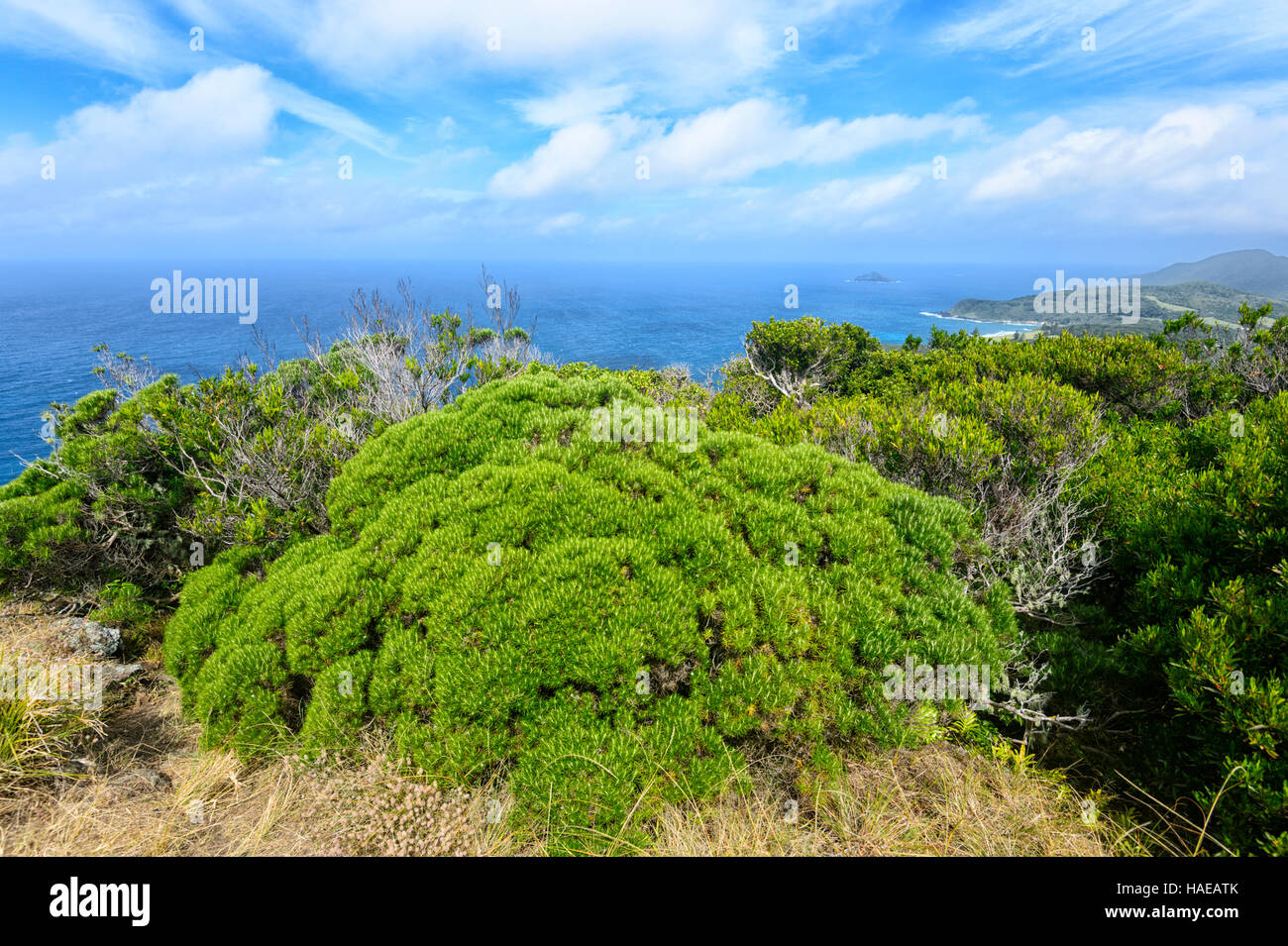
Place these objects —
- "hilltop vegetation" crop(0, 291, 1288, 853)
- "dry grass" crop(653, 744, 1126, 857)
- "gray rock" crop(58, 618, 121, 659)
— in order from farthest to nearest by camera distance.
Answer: "gray rock" crop(58, 618, 121, 659)
"hilltop vegetation" crop(0, 291, 1288, 853)
"dry grass" crop(653, 744, 1126, 857)

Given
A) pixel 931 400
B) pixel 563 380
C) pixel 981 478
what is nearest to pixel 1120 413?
pixel 931 400

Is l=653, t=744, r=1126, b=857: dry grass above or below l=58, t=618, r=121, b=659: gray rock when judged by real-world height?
below

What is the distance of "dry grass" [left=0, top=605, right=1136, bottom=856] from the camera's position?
201 inches

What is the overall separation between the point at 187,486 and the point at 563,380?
8582mm

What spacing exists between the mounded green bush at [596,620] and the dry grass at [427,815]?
32 centimetres

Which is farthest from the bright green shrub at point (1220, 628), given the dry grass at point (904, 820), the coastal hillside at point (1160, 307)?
the coastal hillside at point (1160, 307)

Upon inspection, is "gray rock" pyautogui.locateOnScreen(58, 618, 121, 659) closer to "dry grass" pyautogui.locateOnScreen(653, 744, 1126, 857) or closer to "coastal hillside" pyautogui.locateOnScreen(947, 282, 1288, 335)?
"dry grass" pyautogui.locateOnScreen(653, 744, 1126, 857)

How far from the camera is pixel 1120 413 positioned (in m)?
15.2

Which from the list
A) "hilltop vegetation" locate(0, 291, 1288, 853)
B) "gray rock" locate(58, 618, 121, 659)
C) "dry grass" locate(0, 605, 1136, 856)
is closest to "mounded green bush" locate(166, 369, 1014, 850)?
"hilltop vegetation" locate(0, 291, 1288, 853)

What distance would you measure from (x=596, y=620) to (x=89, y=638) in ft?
30.1

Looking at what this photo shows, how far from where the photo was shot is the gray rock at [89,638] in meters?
8.64

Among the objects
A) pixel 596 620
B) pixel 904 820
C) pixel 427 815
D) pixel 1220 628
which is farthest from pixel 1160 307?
pixel 427 815

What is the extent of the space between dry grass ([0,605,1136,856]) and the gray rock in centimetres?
Result: 318

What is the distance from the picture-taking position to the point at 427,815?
17.1 ft
